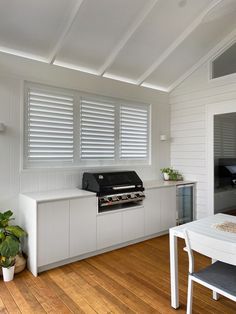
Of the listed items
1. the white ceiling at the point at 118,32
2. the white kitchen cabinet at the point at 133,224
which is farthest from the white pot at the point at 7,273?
the white ceiling at the point at 118,32

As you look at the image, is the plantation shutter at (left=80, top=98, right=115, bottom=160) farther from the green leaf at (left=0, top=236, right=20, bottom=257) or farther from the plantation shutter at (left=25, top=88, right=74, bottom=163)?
the green leaf at (left=0, top=236, right=20, bottom=257)

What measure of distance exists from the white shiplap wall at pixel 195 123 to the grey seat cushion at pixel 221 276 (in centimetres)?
260

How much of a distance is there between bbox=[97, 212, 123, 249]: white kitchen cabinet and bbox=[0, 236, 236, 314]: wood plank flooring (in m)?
0.22

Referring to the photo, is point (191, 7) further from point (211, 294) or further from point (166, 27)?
point (211, 294)

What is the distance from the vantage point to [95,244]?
10.7ft

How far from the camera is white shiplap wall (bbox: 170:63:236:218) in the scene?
4266mm

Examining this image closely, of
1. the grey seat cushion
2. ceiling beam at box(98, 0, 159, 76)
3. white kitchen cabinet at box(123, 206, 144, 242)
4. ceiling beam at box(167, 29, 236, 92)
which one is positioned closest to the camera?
the grey seat cushion

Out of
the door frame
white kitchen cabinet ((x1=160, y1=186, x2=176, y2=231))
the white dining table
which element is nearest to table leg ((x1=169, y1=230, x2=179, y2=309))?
the white dining table

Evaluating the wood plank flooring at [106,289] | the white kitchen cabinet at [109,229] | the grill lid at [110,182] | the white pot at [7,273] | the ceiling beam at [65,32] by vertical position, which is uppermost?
the ceiling beam at [65,32]

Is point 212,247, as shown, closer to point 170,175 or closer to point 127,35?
point 127,35

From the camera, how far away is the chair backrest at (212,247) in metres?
1.54

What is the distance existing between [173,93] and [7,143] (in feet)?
11.2

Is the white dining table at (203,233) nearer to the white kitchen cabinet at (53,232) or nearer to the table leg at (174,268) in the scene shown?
the table leg at (174,268)

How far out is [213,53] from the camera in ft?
13.9
